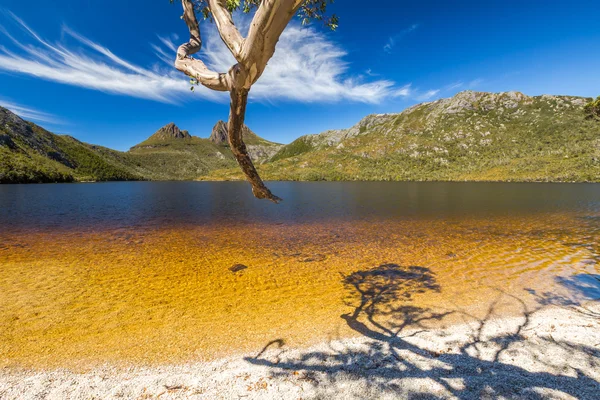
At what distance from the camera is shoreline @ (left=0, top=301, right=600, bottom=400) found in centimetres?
565

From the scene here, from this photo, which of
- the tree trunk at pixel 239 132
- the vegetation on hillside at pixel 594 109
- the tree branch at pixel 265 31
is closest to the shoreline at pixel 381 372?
the tree trunk at pixel 239 132

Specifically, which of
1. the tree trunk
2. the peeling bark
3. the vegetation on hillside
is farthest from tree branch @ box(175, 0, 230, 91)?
the vegetation on hillside

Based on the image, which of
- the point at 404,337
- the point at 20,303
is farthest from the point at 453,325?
the point at 20,303

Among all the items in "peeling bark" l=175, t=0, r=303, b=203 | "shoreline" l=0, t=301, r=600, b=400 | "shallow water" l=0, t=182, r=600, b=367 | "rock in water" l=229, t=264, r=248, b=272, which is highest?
"peeling bark" l=175, t=0, r=303, b=203

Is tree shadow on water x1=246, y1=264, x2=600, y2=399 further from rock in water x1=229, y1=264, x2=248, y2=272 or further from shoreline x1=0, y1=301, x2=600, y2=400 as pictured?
rock in water x1=229, y1=264, x2=248, y2=272

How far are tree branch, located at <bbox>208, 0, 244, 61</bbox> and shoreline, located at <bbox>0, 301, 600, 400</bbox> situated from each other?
640 centimetres

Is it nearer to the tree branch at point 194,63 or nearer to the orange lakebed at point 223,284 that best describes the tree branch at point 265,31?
the tree branch at point 194,63

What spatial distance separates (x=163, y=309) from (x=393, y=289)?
33.6ft

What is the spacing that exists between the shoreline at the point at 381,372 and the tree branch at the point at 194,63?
19.9 ft

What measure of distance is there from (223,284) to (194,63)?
12.4m

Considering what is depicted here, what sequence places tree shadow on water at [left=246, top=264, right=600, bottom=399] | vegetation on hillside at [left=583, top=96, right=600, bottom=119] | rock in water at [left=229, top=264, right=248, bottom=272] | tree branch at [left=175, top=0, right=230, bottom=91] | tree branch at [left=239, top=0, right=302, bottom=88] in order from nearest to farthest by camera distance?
tree branch at [left=239, top=0, right=302, bottom=88]
tree branch at [left=175, top=0, right=230, bottom=91]
tree shadow on water at [left=246, top=264, right=600, bottom=399]
vegetation on hillside at [left=583, top=96, right=600, bottom=119]
rock in water at [left=229, top=264, right=248, bottom=272]

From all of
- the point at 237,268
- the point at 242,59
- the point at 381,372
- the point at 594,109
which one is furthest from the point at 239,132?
the point at 594,109

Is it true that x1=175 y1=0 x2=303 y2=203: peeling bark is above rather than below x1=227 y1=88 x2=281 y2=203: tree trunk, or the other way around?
above

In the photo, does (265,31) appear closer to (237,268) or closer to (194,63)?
(194,63)
